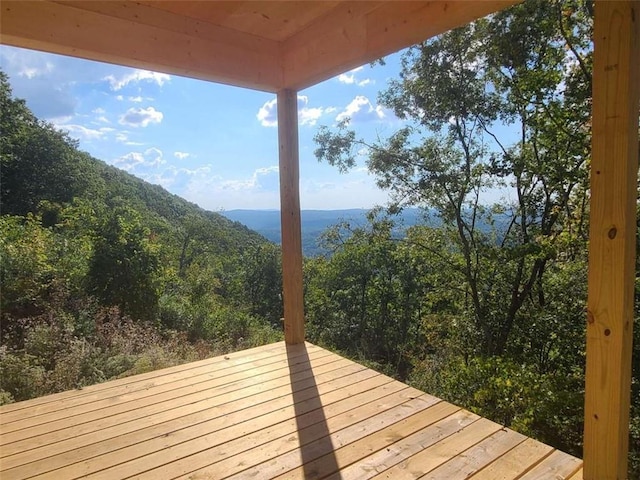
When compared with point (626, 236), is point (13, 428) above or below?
below

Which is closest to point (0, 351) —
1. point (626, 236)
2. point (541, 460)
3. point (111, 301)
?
point (111, 301)

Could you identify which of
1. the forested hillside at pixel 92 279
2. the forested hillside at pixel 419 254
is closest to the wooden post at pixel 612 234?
the forested hillside at pixel 419 254

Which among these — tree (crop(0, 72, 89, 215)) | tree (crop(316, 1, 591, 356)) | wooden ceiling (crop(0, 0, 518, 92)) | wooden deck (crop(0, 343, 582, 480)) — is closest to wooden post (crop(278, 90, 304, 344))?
wooden ceiling (crop(0, 0, 518, 92))

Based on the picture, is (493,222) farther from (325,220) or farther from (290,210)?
(290,210)

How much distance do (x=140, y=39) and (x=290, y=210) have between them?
1.39m

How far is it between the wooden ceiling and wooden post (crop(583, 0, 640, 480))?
1.68 feet

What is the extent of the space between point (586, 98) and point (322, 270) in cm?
551

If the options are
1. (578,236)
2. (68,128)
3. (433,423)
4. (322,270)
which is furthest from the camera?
(322,270)

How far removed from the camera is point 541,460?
1.53 meters

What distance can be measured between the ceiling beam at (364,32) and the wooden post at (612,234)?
0.50m

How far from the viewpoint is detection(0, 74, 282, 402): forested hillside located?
3.33 meters

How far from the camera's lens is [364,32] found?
2014mm

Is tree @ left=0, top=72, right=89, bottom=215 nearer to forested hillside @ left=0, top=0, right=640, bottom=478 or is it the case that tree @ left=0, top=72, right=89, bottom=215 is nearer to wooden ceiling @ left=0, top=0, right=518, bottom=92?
forested hillside @ left=0, top=0, right=640, bottom=478

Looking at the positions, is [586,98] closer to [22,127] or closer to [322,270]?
[322,270]
